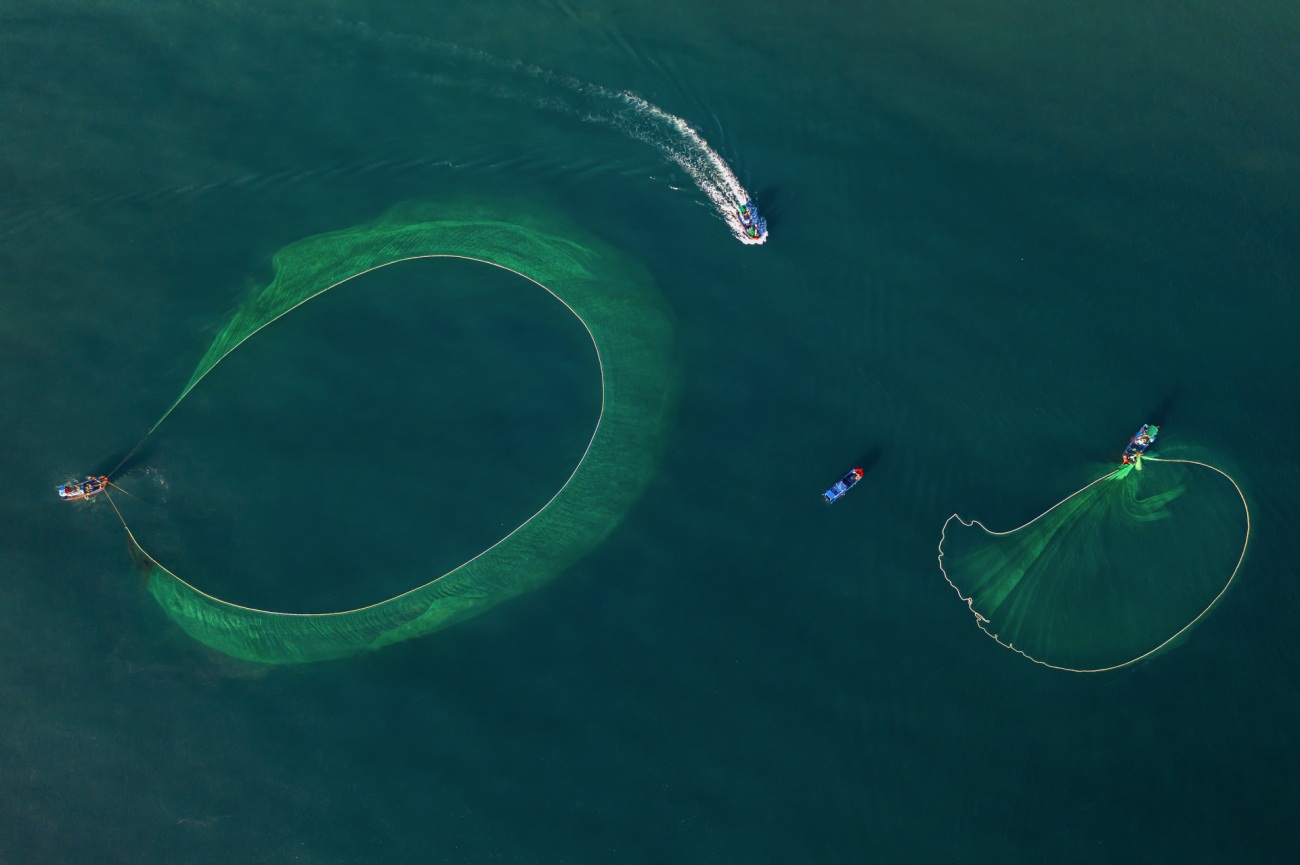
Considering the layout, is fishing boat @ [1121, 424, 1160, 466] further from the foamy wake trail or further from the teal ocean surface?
the foamy wake trail

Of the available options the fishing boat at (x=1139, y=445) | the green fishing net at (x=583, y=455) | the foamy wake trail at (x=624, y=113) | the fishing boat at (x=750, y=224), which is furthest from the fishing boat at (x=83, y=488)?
the fishing boat at (x=1139, y=445)

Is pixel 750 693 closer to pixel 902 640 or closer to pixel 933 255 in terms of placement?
pixel 902 640

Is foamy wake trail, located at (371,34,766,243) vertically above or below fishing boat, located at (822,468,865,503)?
above

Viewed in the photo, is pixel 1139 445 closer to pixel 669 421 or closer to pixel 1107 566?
pixel 1107 566

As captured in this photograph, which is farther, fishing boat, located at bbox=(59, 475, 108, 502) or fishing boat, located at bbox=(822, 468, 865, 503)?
fishing boat, located at bbox=(59, 475, 108, 502)

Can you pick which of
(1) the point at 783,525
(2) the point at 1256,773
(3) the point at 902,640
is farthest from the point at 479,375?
(2) the point at 1256,773

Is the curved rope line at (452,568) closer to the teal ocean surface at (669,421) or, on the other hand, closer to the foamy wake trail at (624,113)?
the teal ocean surface at (669,421)

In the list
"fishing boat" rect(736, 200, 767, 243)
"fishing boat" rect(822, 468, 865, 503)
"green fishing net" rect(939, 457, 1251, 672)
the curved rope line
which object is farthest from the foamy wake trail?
"green fishing net" rect(939, 457, 1251, 672)

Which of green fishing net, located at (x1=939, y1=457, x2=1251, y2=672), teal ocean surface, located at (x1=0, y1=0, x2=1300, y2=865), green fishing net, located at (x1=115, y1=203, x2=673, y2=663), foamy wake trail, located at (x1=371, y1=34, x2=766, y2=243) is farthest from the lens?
foamy wake trail, located at (x1=371, y1=34, x2=766, y2=243)
